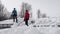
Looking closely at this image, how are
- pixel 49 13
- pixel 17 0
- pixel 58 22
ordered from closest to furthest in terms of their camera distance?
pixel 58 22
pixel 49 13
pixel 17 0

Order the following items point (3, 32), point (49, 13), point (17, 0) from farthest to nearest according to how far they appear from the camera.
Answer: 1. point (17, 0)
2. point (49, 13)
3. point (3, 32)

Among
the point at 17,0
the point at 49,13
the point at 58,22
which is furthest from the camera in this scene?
the point at 17,0

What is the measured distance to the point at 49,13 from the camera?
11.5 m

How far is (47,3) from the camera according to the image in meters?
12.0

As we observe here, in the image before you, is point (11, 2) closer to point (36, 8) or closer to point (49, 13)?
point (36, 8)

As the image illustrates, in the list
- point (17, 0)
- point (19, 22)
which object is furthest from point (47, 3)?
point (19, 22)

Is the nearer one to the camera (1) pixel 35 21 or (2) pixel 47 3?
(1) pixel 35 21

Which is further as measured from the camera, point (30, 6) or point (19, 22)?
point (30, 6)

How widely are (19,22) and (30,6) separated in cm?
334

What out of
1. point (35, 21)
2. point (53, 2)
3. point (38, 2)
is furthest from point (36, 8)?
point (35, 21)

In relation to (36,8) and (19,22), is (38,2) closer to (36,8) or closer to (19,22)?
(36,8)

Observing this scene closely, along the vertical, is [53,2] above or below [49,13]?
above

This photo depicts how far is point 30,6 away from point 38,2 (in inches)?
33.9

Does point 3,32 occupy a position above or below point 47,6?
below
